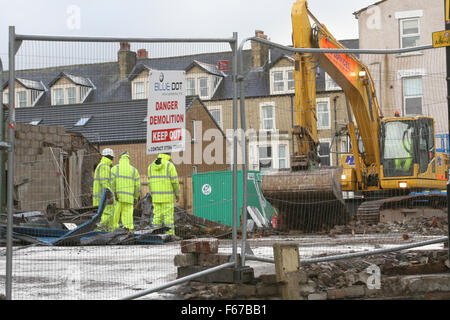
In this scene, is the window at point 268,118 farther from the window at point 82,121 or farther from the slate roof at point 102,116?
the window at point 82,121

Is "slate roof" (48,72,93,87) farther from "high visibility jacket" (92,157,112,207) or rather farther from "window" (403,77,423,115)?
"window" (403,77,423,115)

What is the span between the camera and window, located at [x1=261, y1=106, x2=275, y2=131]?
9109 mm

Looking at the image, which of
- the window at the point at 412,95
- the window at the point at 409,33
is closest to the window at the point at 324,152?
the window at the point at 412,95

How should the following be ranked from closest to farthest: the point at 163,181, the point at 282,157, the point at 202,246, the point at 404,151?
the point at 202,246 → the point at 163,181 → the point at 282,157 → the point at 404,151

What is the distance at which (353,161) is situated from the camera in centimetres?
1886

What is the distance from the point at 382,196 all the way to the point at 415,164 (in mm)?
1092

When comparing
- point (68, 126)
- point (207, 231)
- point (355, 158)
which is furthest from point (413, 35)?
point (68, 126)

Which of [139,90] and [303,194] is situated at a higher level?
[139,90]

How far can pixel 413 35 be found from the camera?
29.3 meters

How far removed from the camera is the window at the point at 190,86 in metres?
7.30

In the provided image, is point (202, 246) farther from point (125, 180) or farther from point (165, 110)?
point (125, 180)

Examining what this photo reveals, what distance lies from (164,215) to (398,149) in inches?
300

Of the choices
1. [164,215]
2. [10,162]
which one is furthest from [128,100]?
[164,215]
